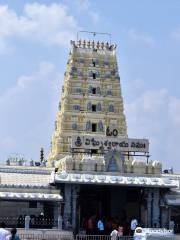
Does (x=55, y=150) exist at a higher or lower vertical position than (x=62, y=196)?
higher

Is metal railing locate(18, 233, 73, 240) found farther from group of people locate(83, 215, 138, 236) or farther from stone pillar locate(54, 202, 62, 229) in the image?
stone pillar locate(54, 202, 62, 229)

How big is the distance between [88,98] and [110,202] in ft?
56.6

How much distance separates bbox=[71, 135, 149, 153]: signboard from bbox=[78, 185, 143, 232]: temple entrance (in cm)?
287

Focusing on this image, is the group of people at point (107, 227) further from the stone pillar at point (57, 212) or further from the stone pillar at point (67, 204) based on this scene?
the stone pillar at point (57, 212)

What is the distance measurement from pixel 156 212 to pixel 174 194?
80.4 inches

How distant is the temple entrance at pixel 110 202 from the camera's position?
147 feet

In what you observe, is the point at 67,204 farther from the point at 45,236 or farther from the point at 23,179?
the point at 45,236

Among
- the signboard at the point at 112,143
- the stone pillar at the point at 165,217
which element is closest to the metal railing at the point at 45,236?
the stone pillar at the point at 165,217

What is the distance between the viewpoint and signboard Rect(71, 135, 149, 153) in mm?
44272

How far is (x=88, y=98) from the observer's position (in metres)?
60.2

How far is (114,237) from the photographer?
31.3m

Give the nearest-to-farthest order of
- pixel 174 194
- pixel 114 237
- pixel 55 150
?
pixel 114 237 → pixel 174 194 → pixel 55 150

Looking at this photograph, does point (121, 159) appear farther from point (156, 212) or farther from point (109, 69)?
point (109, 69)

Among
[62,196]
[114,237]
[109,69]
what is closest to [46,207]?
[62,196]
